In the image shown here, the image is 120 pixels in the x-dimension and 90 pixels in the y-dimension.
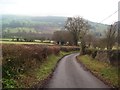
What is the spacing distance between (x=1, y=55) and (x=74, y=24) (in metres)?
84.9

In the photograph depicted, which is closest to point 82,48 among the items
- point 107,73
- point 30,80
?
point 107,73

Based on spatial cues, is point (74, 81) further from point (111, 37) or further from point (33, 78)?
point (111, 37)

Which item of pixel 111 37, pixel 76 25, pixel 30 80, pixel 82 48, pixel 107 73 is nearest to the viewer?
pixel 30 80

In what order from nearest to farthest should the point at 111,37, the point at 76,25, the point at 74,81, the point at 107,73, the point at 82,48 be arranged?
the point at 74,81
the point at 107,73
the point at 111,37
the point at 82,48
the point at 76,25

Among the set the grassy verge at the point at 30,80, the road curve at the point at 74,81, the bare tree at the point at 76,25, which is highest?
the bare tree at the point at 76,25

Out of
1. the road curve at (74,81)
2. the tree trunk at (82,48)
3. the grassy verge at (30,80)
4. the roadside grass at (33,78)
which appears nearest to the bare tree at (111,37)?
the tree trunk at (82,48)

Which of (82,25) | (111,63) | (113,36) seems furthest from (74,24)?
(111,63)

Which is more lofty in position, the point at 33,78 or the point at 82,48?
the point at 82,48

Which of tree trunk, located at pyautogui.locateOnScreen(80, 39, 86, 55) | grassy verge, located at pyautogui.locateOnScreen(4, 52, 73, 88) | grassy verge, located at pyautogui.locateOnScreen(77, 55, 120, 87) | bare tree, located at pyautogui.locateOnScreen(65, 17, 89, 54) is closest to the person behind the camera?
grassy verge, located at pyautogui.locateOnScreen(4, 52, 73, 88)

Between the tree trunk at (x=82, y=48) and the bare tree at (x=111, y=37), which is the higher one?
the bare tree at (x=111, y=37)

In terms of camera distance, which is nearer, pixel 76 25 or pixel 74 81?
pixel 74 81

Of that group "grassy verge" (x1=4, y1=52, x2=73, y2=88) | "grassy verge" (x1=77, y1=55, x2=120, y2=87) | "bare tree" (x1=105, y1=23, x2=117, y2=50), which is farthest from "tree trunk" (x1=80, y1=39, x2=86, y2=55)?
"grassy verge" (x1=4, y1=52, x2=73, y2=88)

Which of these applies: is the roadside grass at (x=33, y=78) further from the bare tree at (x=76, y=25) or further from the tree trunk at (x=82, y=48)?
the bare tree at (x=76, y=25)

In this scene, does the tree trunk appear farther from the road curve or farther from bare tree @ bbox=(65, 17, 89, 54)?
the road curve
